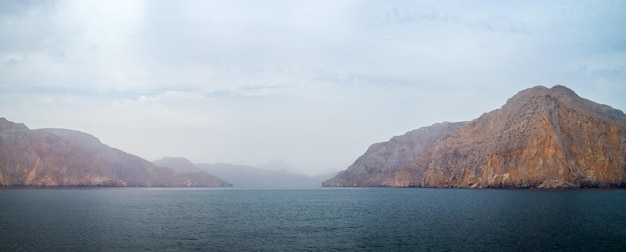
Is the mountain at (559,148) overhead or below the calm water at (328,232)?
overhead

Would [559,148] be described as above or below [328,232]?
above

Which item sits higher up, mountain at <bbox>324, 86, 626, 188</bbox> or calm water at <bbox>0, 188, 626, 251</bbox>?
mountain at <bbox>324, 86, 626, 188</bbox>

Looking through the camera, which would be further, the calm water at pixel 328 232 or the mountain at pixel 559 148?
the mountain at pixel 559 148

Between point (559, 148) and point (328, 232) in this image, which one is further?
point (559, 148)

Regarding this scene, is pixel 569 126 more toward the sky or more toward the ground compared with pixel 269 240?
more toward the sky

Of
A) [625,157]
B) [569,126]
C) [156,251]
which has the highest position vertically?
[569,126]

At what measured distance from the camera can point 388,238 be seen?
49406 mm

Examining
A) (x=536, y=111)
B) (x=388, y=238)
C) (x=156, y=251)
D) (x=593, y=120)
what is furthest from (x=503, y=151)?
(x=156, y=251)

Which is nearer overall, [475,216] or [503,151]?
[475,216]

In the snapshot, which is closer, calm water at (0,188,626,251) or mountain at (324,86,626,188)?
calm water at (0,188,626,251)

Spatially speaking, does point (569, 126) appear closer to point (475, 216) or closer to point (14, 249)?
point (475, 216)

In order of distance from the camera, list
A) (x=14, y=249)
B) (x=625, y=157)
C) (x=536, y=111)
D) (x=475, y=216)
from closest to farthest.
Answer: (x=14, y=249)
(x=475, y=216)
(x=625, y=157)
(x=536, y=111)

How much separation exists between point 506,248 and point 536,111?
15553cm

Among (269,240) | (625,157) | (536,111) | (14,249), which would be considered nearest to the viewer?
(14,249)
